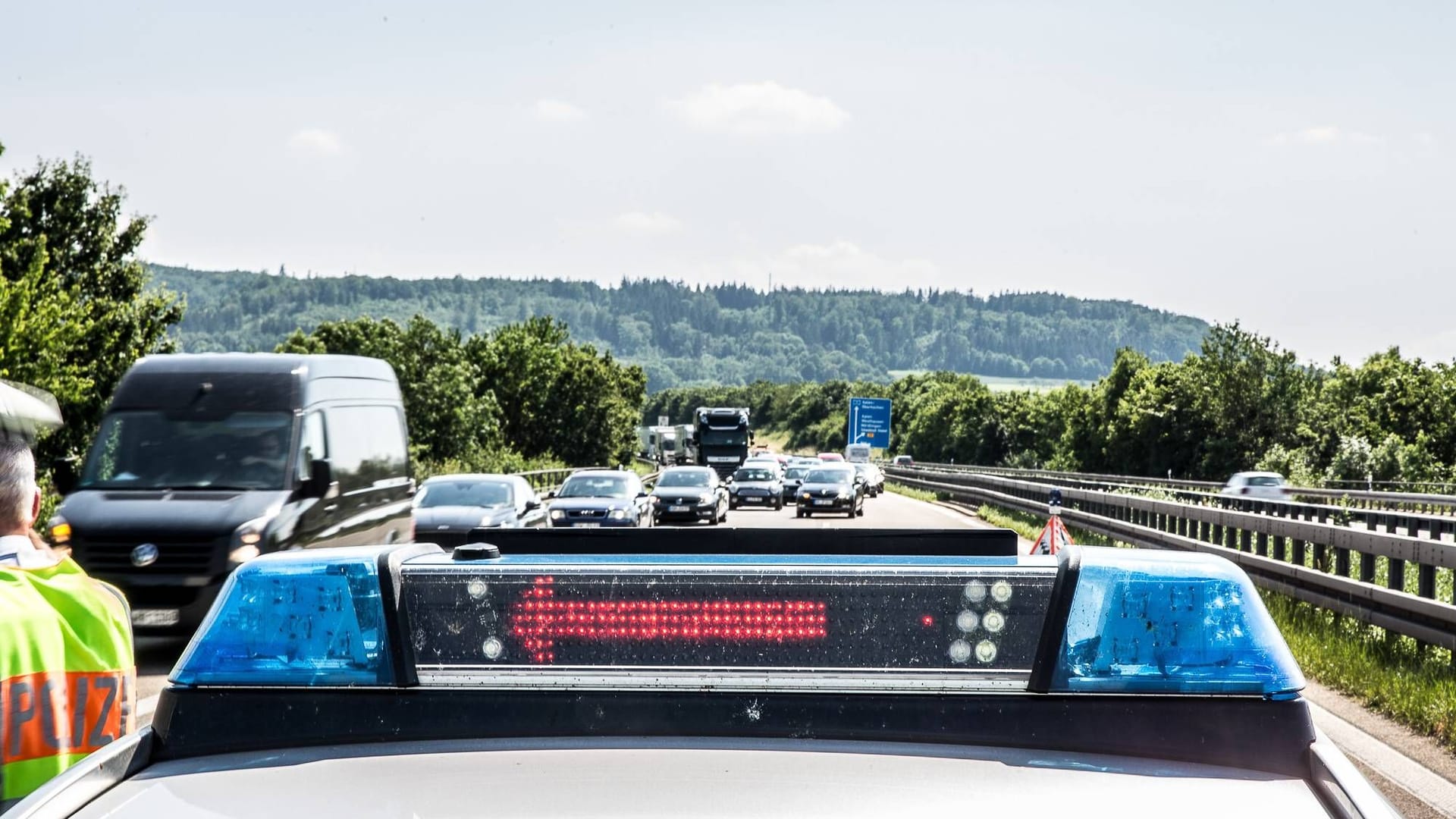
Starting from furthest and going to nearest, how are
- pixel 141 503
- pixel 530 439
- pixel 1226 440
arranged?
1. pixel 530 439
2. pixel 1226 440
3. pixel 141 503

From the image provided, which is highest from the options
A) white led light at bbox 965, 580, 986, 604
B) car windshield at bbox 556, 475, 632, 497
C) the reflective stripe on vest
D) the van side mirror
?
white led light at bbox 965, 580, 986, 604

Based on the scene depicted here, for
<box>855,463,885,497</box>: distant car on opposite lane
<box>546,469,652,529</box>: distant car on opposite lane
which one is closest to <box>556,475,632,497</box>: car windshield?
<box>546,469,652,529</box>: distant car on opposite lane

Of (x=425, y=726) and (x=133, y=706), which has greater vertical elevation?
(x=425, y=726)

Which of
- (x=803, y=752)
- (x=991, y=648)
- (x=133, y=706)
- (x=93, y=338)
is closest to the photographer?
(x=803, y=752)

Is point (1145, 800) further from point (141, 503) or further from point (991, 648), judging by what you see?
point (141, 503)

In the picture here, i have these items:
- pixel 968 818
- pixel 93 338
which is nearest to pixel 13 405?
pixel 968 818

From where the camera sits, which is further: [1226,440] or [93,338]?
[1226,440]

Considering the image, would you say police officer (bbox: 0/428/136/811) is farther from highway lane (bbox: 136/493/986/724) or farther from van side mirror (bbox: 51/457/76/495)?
van side mirror (bbox: 51/457/76/495)

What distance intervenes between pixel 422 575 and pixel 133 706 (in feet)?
4.51

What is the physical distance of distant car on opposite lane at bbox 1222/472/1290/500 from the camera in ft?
129

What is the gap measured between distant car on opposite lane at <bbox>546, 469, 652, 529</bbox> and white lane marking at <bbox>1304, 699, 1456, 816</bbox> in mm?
20678

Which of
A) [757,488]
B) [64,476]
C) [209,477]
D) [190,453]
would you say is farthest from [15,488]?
[757,488]

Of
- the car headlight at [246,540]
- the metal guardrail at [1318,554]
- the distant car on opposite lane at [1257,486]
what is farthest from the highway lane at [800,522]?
the distant car on opposite lane at [1257,486]

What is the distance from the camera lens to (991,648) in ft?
7.20
